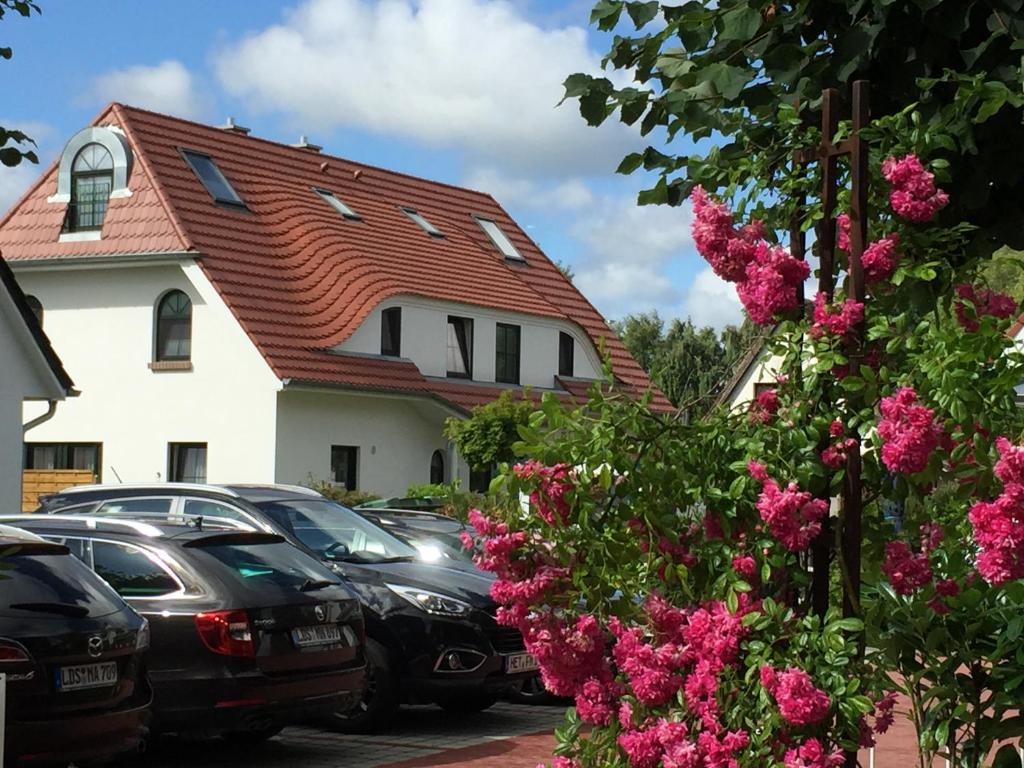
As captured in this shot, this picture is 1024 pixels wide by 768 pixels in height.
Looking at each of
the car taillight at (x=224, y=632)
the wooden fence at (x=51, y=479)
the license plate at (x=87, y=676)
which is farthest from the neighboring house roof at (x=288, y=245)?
the license plate at (x=87, y=676)

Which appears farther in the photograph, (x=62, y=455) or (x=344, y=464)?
(x=62, y=455)

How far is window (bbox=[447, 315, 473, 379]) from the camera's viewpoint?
38562 mm

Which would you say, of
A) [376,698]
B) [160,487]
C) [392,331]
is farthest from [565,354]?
[376,698]

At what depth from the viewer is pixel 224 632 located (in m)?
10.3

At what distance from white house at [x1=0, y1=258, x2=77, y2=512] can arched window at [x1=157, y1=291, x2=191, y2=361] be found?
8.91 m

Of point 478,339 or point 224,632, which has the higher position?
point 478,339

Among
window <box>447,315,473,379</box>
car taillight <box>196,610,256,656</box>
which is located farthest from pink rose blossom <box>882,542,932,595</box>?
window <box>447,315,473,379</box>

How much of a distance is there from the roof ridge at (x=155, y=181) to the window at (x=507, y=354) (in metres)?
8.83

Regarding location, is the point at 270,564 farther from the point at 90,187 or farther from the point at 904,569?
the point at 90,187

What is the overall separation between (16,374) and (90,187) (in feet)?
39.6

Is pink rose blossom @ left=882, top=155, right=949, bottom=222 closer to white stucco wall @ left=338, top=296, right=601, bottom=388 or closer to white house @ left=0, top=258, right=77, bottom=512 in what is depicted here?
white house @ left=0, top=258, right=77, bottom=512

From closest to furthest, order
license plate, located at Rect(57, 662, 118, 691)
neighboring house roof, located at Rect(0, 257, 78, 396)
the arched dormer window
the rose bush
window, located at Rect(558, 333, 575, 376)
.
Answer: the rose bush < license plate, located at Rect(57, 662, 118, 691) < neighboring house roof, located at Rect(0, 257, 78, 396) < the arched dormer window < window, located at Rect(558, 333, 575, 376)

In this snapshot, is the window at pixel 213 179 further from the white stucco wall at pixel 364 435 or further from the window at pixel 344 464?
the window at pixel 344 464

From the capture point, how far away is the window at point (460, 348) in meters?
38.6
